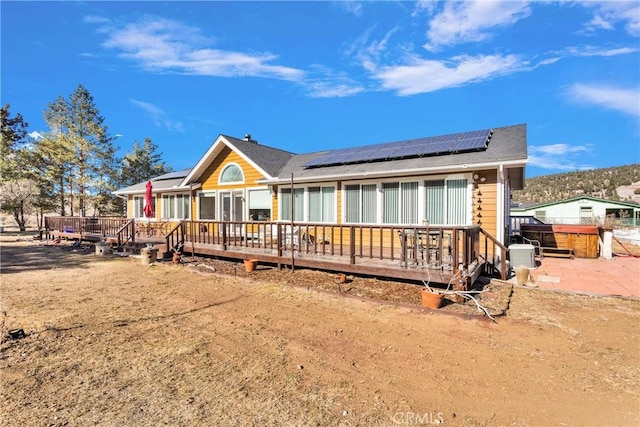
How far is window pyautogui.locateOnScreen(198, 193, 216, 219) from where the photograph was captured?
606 inches

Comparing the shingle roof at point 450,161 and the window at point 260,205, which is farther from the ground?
the shingle roof at point 450,161

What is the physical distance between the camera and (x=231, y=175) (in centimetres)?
1422

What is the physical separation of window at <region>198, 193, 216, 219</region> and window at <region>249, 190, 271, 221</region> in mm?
2753

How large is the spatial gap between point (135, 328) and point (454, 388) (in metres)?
4.46

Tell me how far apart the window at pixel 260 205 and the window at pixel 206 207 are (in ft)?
9.03

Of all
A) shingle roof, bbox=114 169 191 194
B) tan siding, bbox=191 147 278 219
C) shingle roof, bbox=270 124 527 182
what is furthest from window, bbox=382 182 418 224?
shingle roof, bbox=114 169 191 194

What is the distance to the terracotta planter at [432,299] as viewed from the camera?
5.36 m

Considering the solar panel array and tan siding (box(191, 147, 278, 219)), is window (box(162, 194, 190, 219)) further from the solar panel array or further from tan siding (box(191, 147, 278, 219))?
the solar panel array

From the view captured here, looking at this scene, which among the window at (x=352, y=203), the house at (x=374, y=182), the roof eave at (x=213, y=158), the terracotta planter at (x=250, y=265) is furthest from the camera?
the roof eave at (x=213, y=158)

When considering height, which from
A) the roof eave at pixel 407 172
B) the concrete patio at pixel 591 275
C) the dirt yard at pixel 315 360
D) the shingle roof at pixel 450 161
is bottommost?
the dirt yard at pixel 315 360

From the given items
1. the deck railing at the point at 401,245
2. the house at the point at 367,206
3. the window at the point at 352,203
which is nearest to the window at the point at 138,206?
the house at the point at 367,206

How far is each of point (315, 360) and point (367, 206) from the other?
23.7 ft

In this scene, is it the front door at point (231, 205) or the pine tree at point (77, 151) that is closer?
the front door at point (231, 205)

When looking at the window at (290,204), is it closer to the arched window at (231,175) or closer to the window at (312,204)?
the window at (312,204)
